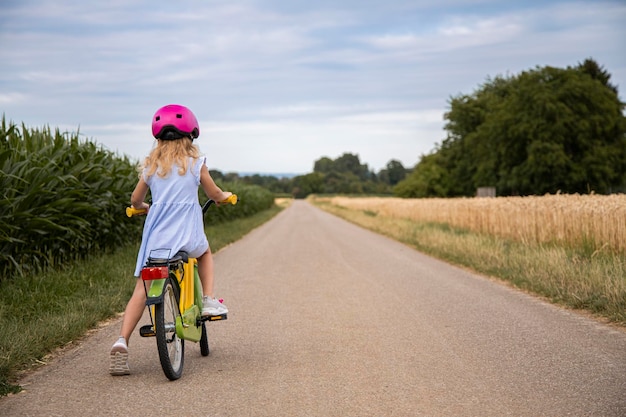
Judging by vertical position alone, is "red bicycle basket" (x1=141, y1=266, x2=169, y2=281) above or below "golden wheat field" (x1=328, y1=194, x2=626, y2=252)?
above

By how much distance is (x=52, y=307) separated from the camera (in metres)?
7.26

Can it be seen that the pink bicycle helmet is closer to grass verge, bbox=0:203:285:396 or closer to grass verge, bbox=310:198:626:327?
grass verge, bbox=0:203:285:396

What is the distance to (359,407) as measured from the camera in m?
4.16

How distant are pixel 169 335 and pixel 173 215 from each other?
0.95m

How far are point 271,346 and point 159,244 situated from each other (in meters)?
1.76

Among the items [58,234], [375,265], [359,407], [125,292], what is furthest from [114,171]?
[359,407]

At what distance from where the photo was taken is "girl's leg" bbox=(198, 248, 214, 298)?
5305mm

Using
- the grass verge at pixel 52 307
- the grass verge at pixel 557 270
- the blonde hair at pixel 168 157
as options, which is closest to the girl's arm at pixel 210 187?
the blonde hair at pixel 168 157

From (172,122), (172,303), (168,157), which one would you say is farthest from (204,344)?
(172,122)

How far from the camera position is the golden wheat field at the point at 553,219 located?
13.0 meters

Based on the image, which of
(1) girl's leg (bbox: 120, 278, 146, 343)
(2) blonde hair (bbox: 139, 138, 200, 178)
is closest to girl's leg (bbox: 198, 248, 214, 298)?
(1) girl's leg (bbox: 120, 278, 146, 343)

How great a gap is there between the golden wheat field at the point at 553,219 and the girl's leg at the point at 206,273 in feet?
30.7

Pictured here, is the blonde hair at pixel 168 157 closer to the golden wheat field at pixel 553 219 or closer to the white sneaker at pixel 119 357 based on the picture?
the white sneaker at pixel 119 357

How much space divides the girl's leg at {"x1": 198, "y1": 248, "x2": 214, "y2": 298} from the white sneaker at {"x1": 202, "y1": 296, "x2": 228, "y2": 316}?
1.9 inches
